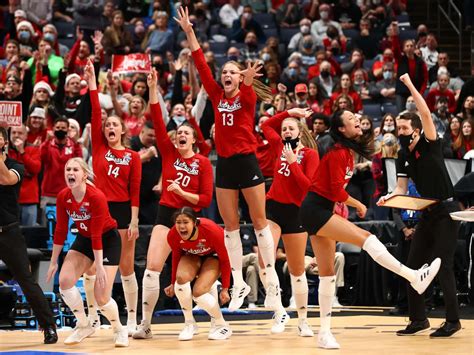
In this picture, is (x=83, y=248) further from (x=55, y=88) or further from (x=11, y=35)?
(x=11, y=35)

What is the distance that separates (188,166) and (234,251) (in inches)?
38.4

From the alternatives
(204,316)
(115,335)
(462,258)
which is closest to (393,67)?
(462,258)

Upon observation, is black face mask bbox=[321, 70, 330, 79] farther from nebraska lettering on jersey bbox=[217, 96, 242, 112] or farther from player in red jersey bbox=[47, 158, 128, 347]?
player in red jersey bbox=[47, 158, 128, 347]

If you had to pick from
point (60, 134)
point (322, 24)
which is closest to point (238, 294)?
point (60, 134)

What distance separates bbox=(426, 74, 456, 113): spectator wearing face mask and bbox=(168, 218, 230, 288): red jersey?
26.7 ft

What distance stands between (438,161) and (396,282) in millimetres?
4830

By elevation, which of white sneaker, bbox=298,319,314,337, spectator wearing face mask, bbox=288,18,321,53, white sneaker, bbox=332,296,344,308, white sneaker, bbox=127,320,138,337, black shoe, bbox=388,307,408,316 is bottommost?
white sneaker, bbox=332,296,344,308

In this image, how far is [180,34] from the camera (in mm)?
18844

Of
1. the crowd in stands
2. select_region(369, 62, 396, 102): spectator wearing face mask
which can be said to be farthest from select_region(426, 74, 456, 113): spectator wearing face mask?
select_region(369, 62, 396, 102): spectator wearing face mask

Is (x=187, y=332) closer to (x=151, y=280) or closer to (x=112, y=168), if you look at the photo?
(x=151, y=280)

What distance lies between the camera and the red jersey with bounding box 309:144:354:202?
28.0ft

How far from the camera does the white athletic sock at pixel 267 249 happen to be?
392 inches

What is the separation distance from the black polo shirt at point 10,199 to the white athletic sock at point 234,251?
2070 mm

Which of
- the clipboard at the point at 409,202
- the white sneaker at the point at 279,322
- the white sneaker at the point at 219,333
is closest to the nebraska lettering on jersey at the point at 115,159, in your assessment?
the white sneaker at the point at 219,333
